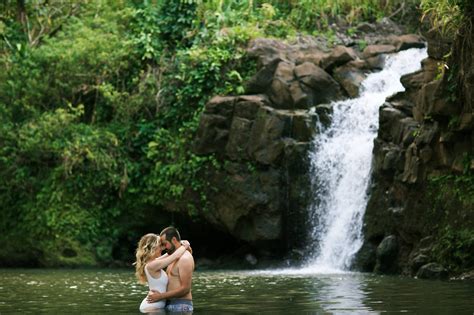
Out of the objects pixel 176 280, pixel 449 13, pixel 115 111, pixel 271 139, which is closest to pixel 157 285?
pixel 176 280

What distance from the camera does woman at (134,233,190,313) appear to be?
1304 centimetres

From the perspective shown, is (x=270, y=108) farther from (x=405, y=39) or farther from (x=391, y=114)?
(x=405, y=39)

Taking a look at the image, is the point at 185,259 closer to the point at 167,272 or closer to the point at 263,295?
the point at 167,272

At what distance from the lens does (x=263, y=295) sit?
16688 mm

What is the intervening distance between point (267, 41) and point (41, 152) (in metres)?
7.90

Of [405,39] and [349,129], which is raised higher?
[405,39]

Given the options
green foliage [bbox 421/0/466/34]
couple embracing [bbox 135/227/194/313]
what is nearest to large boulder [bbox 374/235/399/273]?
green foliage [bbox 421/0/466/34]

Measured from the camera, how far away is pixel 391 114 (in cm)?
2411

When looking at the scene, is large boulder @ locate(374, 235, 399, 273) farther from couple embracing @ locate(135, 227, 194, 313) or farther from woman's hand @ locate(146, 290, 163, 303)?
woman's hand @ locate(146, 290, 163, 303)

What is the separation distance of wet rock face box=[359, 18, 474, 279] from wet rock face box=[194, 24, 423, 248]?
3078 mm

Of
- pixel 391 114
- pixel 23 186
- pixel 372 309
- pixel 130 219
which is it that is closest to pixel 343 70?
pixel 391 114

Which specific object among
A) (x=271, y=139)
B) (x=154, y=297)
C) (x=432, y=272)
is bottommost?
(x=432, y=272)

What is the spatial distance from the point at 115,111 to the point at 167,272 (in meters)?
19.5

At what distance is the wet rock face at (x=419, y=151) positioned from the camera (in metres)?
20.7
